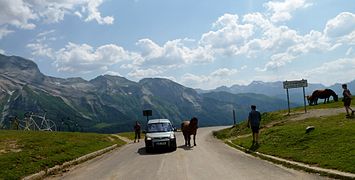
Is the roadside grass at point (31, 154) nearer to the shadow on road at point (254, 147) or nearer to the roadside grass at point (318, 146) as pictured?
the shadow on road at point (254, 147)

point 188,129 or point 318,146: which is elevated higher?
point 188,129

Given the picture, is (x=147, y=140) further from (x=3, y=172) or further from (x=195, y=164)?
(x=3, y=172)

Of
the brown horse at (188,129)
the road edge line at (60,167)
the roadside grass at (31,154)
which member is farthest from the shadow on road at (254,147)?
the roadside grass at (31,154)

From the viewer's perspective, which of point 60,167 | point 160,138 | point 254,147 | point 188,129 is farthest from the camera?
point 188,129

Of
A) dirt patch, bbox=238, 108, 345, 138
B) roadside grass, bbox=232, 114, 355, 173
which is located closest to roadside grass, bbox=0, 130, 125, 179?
roadside grass, bbox=232, 114, 355, 173

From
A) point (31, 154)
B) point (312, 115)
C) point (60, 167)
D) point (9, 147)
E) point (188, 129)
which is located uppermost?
point (312, 115)

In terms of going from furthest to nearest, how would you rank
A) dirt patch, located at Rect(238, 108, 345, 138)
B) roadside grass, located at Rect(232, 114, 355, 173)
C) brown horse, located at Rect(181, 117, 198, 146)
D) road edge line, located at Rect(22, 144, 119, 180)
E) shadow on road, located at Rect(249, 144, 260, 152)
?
dirt patch, located at Rect(238, 108, 345, 138)
brown horse, located at Rect(181, 117, 198, 146)
shadow on road, located at Rect(249, 144, 260, 152)
road edge line, located at Rect(22, 144, 119, 180)
roadside grass, located at Rect(232, 114, 355, 173)

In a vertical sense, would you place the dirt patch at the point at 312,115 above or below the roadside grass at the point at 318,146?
above

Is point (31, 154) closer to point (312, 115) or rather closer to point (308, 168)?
point (308, 168)

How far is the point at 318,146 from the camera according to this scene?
18.3 meters

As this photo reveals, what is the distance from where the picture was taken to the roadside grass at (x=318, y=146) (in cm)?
1466

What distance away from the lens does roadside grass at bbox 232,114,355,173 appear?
1466 cm

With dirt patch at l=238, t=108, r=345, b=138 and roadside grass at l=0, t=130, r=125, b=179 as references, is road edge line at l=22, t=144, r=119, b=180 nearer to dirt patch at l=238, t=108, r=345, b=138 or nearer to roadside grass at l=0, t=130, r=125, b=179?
roadside grass at l=0, t=130, r=125, b=179

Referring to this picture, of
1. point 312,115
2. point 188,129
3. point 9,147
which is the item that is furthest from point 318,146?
point 9,147
